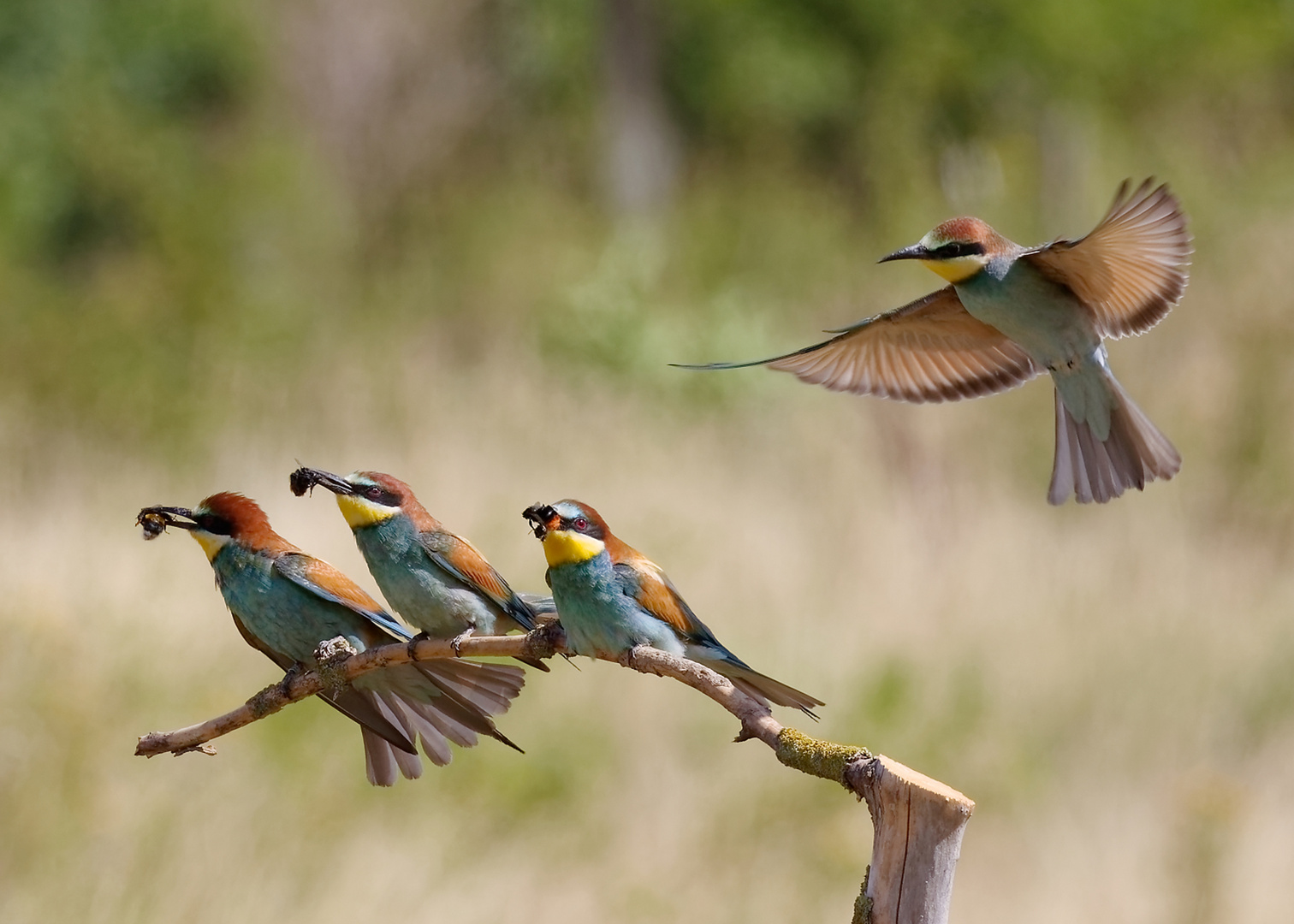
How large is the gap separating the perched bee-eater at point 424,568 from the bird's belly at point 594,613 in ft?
0.66

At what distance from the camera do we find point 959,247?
2510 mm

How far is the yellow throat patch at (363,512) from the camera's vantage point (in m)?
2.52

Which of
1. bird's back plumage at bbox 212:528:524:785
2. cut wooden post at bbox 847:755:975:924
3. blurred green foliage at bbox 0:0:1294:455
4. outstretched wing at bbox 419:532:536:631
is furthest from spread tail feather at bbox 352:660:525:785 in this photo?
blurred green foliage at bbox 0:0:1294:455

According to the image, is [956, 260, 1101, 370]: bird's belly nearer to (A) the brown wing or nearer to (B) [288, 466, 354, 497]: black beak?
(A) the brown wing

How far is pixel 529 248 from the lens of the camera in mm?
11156

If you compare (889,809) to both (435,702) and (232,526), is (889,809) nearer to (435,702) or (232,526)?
(435,702)

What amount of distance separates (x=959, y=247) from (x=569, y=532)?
0.75 metres

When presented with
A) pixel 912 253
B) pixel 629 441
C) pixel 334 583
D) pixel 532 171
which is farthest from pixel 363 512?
pixel 532 171

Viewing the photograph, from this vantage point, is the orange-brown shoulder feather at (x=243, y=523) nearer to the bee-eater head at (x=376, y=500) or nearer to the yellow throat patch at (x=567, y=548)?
the bee-eater head at (x=376, y=500)

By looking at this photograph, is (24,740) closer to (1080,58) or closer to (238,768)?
(238,768)

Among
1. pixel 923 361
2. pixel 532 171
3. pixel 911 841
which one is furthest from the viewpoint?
pixel 532 171

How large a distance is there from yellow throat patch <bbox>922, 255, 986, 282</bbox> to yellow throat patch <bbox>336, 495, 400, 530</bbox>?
93 centimetres

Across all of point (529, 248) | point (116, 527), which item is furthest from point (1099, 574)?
point (529, 248)

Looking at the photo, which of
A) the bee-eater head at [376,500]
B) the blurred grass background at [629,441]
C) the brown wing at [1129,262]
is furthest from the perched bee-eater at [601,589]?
the blurred grass background at [629,441]
